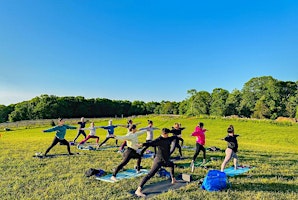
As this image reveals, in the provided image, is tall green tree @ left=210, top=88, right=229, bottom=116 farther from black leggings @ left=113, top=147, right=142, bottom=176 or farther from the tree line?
black leggings @ left=113, top=147, right=142, bottom=176

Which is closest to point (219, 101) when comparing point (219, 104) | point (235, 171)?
point (219, 104)

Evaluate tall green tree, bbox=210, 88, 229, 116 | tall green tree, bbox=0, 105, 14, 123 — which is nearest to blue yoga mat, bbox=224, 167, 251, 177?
tall green tree, bbox=210, 88, 229, 116

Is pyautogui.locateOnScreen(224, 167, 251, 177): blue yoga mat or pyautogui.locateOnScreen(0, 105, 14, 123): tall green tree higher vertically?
pyautogui.locateOnScreen(0, 105, 14, 123): tall green tree

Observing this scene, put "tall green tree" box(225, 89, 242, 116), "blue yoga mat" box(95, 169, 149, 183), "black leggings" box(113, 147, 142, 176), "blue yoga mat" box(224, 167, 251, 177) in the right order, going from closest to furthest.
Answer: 1. "black leggings" box(113, 147, 142, 176)
2. "blue yoga mat" box(95, 169, 149, 183)
3. "blue yoga mat" box(224, 167, 251, 177)
4. "tall green tree" box(225, 89, 242, 116)

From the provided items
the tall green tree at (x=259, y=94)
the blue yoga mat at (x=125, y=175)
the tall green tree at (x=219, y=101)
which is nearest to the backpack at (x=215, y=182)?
the blue yoga mat at (x=125, y=175)

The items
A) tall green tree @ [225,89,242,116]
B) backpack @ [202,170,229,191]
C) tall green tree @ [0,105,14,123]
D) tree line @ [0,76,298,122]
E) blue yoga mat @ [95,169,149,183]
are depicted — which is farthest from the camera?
tall green tree @ [0,105,14,123]

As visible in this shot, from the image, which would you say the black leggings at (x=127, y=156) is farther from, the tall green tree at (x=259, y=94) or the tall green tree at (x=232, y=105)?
the tall green tree at (x=232, y=105)

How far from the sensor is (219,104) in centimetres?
9269

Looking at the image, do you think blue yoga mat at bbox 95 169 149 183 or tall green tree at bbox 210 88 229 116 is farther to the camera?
tall green tree at bbox 210 88 229 116

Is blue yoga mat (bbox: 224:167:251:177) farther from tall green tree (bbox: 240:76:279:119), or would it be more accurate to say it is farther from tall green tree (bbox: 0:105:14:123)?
tall green tree (bbox: 0:105:14:123)

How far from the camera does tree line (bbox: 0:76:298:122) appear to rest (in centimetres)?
8188

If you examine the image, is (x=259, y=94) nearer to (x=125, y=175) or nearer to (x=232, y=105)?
(x=232, y=105)

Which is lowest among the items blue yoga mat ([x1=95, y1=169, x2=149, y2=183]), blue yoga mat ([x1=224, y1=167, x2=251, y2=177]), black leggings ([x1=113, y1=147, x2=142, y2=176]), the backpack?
blue yoga mat ([x1=224, y1=167, x2=251, y2=177])

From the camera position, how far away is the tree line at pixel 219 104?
81.9m
